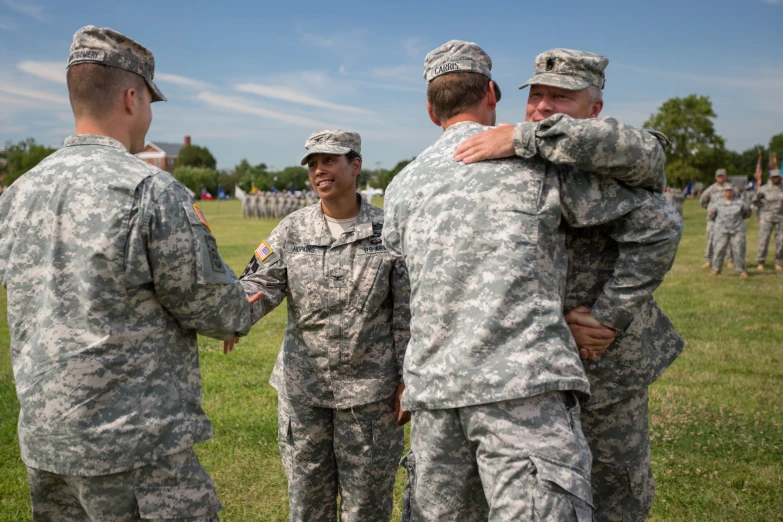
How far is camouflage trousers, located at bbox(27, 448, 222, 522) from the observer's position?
87.7 inches

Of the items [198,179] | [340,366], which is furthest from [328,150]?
[198,179]

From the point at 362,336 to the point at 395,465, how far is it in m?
0.74

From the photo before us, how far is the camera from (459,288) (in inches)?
88.4

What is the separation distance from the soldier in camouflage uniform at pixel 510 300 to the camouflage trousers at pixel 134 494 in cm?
79

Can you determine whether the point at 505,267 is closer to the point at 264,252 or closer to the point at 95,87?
the point at 95,87

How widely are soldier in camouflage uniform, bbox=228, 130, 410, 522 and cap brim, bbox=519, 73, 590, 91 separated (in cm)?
125

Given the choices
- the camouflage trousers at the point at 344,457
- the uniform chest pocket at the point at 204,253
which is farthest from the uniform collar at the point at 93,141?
the camouflage trousers at the point at 344,457

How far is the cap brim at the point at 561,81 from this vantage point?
2.74m

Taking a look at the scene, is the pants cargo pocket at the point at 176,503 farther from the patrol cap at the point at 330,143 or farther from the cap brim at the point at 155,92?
the patrol cap at the point at 330,143

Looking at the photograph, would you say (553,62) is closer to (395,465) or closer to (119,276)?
(119,276)

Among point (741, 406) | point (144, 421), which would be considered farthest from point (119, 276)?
point (741, 406)

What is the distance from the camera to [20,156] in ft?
222

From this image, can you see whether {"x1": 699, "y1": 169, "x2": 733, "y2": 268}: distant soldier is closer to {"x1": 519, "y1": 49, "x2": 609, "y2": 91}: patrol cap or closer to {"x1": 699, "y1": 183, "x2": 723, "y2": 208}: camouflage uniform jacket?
{"x1": 699, "y1": 183, "x2": 723, "y2": 208}: camouflage uniform jacket


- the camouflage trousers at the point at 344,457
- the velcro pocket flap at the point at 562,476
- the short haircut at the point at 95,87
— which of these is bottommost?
the camouflage trousers at the point at 344,457
